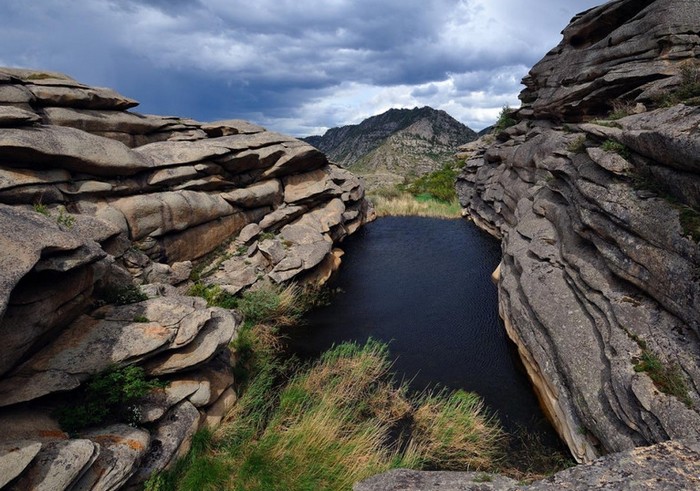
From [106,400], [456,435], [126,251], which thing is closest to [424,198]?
[126,251]

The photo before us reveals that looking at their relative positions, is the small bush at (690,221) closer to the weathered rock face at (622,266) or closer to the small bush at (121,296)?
the weathered rock face at (622,266)

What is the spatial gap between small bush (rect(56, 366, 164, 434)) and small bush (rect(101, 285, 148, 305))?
2823 mm

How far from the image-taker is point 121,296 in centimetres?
1176

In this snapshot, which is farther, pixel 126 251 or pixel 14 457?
pixel 126 251

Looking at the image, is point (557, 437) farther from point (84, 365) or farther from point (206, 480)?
point (84, 365)

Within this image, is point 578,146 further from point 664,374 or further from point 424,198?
point 424,198

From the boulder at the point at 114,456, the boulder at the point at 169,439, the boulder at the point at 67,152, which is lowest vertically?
the boulder at the point at 169,439

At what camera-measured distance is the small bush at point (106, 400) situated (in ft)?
27.9

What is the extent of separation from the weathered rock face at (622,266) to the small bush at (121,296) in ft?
43.0

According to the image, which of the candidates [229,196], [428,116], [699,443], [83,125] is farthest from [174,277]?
[428,116]

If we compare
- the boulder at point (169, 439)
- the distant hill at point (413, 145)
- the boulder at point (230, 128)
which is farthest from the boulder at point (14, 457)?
the distant hill at point (413, 145)

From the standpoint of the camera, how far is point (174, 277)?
1869cm

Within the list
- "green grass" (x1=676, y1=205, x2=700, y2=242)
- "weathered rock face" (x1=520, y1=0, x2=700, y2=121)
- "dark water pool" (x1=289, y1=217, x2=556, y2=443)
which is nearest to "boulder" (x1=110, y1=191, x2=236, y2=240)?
"dark water pool" (x1=289, y1=217, x2=556, y2=443)

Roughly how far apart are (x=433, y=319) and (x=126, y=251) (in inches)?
570
